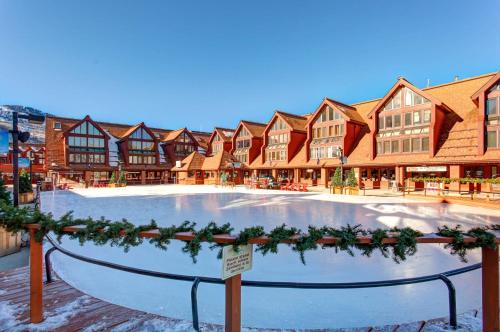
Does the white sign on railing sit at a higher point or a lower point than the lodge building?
lower

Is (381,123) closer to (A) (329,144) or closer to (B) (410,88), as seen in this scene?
(B) (410,88)

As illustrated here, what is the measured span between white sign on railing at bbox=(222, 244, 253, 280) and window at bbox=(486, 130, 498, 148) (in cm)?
2738

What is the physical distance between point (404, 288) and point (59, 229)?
553cm

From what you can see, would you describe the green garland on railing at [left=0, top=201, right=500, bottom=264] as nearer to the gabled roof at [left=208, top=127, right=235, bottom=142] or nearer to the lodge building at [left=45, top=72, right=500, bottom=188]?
the lodge building at [left=45, top=72, right=500, bottom=188]

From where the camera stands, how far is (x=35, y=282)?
338 cm

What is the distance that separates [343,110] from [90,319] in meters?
32.3

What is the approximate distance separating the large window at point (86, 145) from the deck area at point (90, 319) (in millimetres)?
41710

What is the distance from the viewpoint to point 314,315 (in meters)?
4.18

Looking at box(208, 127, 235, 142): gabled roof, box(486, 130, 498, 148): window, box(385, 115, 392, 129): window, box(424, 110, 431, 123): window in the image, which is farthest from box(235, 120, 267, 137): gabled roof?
box(486, 130, 498, 148): window

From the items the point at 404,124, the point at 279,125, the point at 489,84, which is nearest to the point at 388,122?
the point at 404,124

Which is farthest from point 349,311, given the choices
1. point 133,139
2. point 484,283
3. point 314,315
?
point 133,139

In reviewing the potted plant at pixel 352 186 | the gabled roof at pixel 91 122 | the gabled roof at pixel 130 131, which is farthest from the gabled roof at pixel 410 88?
the gabled roof at pixel 91 122

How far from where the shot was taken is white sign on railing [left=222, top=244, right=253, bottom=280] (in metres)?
2.56

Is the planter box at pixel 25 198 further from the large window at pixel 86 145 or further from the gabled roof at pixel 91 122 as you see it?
the gabled roof at pixel 91 122
